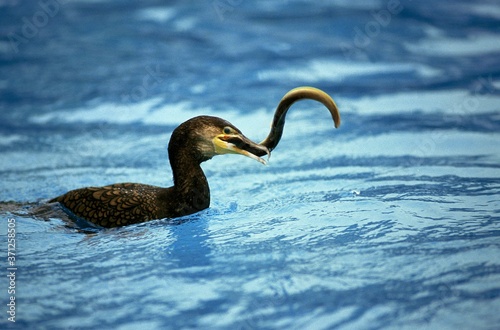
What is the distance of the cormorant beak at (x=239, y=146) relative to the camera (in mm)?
5352

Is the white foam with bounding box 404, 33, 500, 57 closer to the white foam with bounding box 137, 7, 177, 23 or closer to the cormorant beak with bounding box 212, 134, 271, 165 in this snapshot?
the white foam with bounding box 137, 7, 177, 23

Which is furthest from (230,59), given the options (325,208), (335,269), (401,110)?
(335,269)

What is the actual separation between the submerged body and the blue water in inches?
4.3

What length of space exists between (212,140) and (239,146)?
0.20 metres

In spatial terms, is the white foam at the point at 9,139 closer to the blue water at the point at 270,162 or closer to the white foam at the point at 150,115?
the blue water at the point at 270,162

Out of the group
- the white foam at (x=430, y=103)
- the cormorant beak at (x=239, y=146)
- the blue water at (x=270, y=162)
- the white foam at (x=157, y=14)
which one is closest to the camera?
the blue water at (x=270, y=162)

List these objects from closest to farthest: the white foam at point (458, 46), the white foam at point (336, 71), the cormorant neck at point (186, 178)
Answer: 1. the cormorant neck at point (186, 178)
2. the white foam at point (336, 71)
3. the white foam at point (458, 46)

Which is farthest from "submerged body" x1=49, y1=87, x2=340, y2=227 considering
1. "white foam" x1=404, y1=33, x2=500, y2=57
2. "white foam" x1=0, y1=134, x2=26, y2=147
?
"white foam" x1=404, y1=33, x2=500, y2=57

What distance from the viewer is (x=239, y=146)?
17.6ft

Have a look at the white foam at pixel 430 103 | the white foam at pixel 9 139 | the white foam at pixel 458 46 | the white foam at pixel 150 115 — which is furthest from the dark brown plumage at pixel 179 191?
the white foam at pixel 458 46

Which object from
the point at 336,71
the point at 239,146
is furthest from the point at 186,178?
the point at 336,71

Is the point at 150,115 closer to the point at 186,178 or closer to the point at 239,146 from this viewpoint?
the point at 186,178

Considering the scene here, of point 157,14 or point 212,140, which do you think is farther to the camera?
point 157,14

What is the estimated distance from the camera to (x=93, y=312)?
14.1 ft
